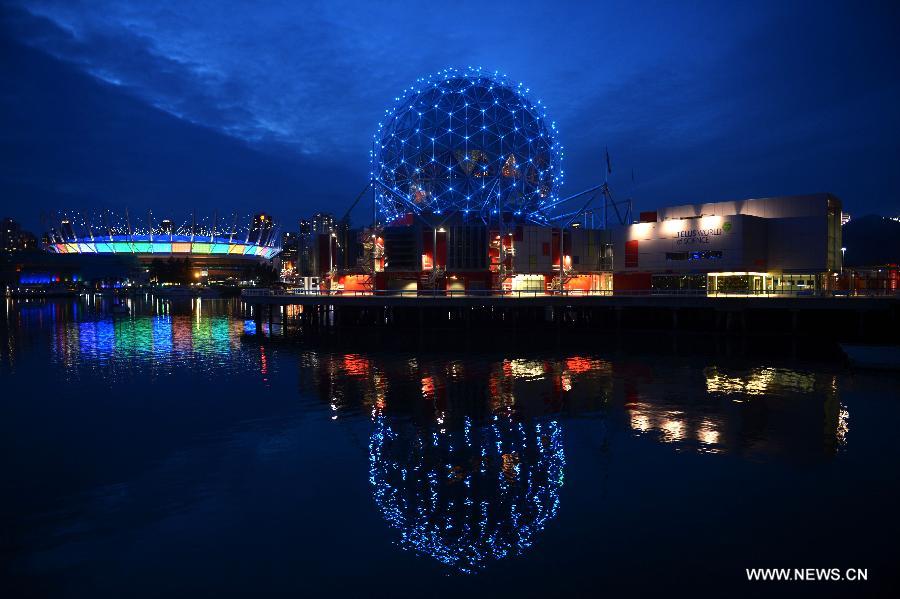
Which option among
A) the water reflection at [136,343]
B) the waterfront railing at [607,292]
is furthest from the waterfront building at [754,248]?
the water reflection at [136,343]

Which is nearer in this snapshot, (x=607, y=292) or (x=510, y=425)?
(x=510, y=425)

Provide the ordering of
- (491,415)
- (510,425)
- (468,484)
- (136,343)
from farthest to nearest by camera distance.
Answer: (136,343), (491,415), (510,425), (468,484)

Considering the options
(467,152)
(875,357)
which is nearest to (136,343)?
(467,152)

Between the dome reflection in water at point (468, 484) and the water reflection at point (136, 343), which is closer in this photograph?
the dome reflection in water at point (468, 484)

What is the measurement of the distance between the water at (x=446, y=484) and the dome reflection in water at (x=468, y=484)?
0.06m

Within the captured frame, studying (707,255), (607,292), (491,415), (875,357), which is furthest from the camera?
(707,255)

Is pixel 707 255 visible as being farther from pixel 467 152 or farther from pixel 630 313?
pixel 467 152

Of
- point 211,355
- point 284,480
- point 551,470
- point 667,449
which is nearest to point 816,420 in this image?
point 667,449

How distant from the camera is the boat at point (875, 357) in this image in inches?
1024

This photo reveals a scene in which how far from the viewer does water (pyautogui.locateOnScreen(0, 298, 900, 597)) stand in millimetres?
9047

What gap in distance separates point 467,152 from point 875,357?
1372 inches

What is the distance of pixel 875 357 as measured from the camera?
2684 centimetres

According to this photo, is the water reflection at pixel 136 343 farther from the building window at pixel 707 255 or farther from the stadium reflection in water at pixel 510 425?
the building window at pixel 707 255

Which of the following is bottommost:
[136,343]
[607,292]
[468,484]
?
[468,484]
